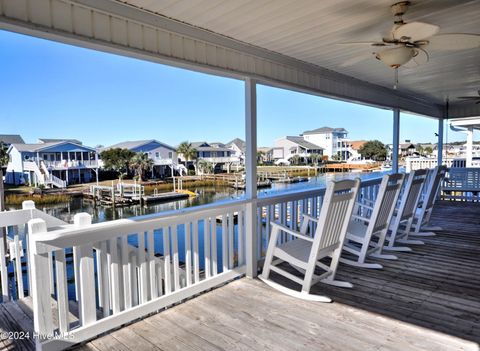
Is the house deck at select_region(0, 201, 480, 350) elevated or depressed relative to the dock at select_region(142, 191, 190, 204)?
depressed

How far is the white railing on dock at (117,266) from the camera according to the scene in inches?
82.5

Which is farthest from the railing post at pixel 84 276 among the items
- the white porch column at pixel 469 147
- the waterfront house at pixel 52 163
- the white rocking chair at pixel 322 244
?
the white porch column at pixel 469 147

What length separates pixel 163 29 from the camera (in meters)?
2.65

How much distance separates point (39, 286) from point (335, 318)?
2059 millimetres

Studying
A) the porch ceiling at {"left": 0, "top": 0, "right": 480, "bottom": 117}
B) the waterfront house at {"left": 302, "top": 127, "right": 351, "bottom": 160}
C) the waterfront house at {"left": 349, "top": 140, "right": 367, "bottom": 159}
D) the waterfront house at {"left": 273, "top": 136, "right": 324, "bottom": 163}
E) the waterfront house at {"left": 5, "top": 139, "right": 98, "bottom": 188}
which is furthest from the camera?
the waterfront house at {"left": 349, "top": 140, "right": 367, "bottom": 159}

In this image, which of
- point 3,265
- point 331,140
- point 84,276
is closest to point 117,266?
point 84,276

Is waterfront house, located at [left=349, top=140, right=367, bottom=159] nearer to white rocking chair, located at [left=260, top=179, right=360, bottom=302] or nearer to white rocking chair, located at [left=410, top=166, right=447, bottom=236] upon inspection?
white rocking chair, located at [left=410, top=166, right=447, bottom=236]

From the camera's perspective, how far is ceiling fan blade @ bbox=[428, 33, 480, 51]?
8.24 feet

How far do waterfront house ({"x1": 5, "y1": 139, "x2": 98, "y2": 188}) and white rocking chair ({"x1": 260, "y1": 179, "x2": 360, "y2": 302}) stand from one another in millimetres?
1687

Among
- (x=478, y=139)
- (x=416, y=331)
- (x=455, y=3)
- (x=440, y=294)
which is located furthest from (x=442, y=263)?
(x=478, y=139)

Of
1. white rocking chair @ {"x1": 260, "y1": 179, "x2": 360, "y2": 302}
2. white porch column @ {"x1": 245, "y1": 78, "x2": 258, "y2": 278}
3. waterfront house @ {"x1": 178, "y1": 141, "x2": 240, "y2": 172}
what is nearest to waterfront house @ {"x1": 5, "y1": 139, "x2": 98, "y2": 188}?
waterfront house @ {"x1": 178, "y1": 141, "x2": 240, "y2": 172}

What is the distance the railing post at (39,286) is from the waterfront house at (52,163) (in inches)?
17.5

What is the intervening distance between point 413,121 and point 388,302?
21.6ft

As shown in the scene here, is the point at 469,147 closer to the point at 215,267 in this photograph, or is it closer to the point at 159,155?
the point at 215,267
